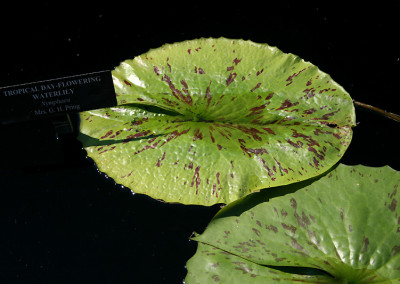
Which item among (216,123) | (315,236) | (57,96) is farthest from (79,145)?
(315,236)

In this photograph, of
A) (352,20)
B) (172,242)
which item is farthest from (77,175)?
(352,20)

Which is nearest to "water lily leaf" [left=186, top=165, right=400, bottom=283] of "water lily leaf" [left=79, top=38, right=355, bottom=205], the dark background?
"water lily leaf" [left=79, top=38, right=355, bottom=205]

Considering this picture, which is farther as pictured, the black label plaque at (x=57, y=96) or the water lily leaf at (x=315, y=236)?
the black label plaque at (x=57, y=96)

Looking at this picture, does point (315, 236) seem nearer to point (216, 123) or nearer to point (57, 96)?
point (216, 123)

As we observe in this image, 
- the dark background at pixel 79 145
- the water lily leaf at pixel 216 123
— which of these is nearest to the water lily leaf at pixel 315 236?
the water lily leaf at pixel 216 123

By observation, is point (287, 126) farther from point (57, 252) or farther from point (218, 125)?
point (57, 252)

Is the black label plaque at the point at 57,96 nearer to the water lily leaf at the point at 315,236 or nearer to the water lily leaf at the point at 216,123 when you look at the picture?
the water lily leaf at the point at 216,123
